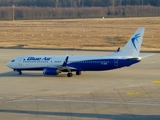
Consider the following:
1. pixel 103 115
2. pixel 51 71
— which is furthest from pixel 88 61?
pixel 103 115

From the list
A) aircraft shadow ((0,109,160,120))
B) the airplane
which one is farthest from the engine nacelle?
aircraft shadow ((0,109,160,120))

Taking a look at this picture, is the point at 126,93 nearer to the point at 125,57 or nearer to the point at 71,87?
the point at 71,87

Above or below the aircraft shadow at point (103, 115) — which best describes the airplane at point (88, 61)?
above

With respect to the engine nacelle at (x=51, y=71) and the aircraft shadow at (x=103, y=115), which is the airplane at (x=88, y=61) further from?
the aircraft shadow at (x=103, y=115)

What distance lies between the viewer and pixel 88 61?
2137 inches

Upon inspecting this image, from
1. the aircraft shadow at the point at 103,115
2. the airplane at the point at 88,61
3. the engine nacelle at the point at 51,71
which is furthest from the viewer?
the engine nacelle at the point at 51,71

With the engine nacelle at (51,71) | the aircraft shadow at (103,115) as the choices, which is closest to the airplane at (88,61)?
the engine nacelle at (51,71)

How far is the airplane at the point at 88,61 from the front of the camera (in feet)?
176

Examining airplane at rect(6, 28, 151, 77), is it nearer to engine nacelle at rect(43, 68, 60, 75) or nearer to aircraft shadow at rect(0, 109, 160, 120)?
engine nacelle at rect(43, 68, 60, 75)

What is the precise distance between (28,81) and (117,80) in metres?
9.45

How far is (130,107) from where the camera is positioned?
38.3 m

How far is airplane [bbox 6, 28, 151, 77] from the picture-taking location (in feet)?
176

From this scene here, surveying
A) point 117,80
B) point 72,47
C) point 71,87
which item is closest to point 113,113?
point 71,87

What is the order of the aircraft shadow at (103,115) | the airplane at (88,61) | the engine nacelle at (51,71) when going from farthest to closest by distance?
the engine nacelle at (51,71)
the airplane at (88,61)
the aircraft shadow at (103,115)
